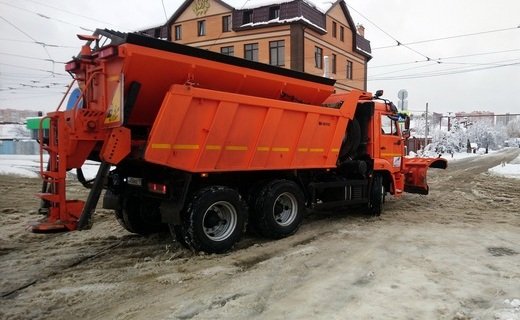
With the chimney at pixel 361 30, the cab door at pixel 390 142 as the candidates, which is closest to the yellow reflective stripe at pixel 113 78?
the cab door at pixel 390 142

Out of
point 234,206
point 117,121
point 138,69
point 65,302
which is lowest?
point 65,302

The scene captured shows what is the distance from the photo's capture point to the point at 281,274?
18.7 ft

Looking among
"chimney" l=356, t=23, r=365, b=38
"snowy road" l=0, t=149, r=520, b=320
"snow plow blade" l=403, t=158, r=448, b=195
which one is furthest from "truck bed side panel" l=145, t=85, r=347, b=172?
"chimney" l=356, t=23, r=365, b=38

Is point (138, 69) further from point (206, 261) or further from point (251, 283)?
point (251, 283)

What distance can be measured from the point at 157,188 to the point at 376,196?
17.0 feet

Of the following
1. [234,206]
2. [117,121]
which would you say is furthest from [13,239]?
[234,206]

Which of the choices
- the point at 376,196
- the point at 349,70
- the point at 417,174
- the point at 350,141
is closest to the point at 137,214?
the point at 350,141

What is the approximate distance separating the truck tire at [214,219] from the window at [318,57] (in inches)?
1309

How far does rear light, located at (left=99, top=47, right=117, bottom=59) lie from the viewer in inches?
234

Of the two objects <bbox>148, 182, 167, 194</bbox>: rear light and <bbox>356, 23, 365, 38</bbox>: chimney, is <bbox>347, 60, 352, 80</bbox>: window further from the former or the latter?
<bbox>148, 182, 167, 194</bbox>: rear light

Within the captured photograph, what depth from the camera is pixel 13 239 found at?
763 centimetres

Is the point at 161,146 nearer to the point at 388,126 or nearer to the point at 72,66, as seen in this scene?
the point at 72,66

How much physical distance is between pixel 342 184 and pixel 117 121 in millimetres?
4865

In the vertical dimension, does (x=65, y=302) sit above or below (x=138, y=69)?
below
